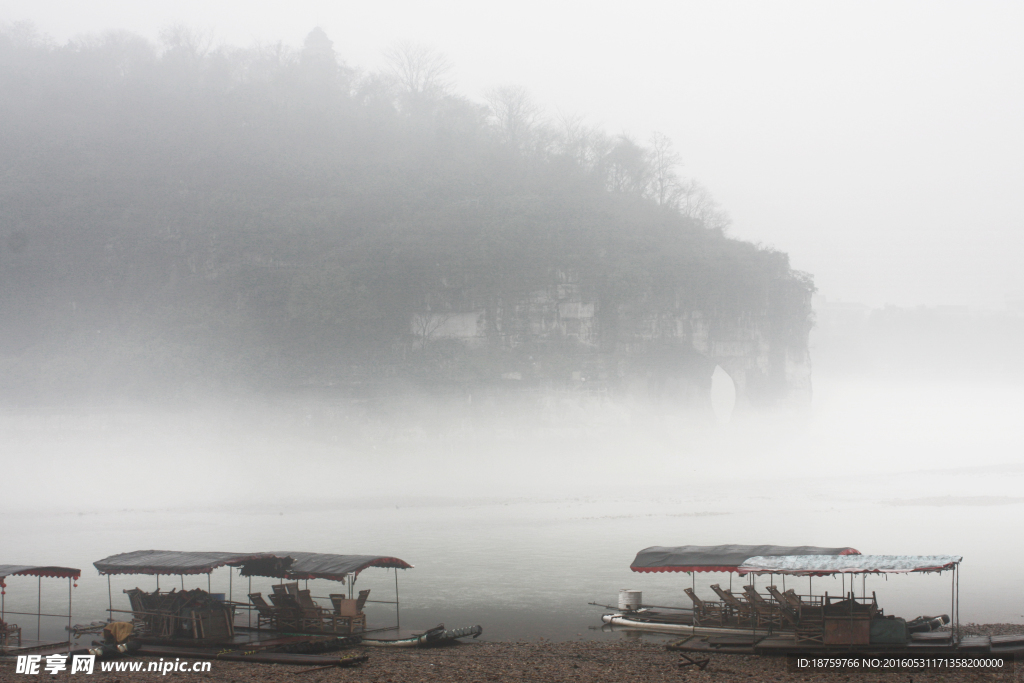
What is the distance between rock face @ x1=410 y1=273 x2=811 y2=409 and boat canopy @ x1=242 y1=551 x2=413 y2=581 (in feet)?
158

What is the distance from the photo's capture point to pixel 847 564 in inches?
742

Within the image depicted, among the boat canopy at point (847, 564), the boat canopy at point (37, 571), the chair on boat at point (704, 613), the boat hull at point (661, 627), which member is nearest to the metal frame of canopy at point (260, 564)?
the boat canopy at point (37, 571)

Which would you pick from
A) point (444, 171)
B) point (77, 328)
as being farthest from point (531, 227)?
point (77, 328)

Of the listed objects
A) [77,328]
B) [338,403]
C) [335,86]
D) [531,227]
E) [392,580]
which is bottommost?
[392,580]

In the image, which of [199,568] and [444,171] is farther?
[444,171]

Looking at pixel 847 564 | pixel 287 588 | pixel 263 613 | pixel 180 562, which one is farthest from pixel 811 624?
pixel 180 562

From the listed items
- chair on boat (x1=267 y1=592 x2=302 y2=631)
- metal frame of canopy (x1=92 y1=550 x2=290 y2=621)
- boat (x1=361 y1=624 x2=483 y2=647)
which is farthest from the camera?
Result: metal frame of canopy (x1=92 y1=550 x2=290 y2=621)

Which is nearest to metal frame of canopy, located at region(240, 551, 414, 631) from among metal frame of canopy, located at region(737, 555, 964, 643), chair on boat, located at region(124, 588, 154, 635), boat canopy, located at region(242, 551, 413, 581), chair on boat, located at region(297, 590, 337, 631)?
boat canopy, located at region(242, 551, 413, 581)

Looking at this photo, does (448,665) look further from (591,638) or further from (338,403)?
(338,403)

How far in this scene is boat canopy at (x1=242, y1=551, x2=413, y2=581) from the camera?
70.8 feet

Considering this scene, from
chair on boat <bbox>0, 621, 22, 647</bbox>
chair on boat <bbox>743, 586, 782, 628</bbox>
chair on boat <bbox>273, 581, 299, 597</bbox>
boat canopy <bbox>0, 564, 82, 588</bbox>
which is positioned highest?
boat canopy <bbox>0, 564, 82, 588</bbox>

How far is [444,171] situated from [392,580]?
6038 centimetres

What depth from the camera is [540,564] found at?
32844 mm

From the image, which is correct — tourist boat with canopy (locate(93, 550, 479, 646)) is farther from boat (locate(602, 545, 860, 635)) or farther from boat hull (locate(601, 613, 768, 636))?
boat (locate(602, 545, 860, 635))
